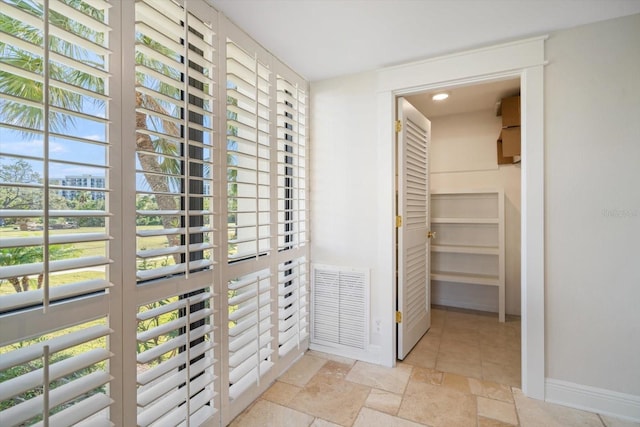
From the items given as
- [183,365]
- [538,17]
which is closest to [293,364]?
[183,365]

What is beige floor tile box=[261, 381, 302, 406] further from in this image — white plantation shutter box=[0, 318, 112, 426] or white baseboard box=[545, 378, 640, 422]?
white baseboard box=[545, 378, 640, 422]

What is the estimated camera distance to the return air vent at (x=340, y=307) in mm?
2459

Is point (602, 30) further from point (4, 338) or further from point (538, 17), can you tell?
point (4, 338)

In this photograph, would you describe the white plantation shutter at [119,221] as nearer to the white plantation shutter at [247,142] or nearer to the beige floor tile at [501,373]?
the white plantation shutter at [247,142]

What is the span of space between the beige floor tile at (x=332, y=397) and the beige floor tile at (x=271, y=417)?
6 centimetres

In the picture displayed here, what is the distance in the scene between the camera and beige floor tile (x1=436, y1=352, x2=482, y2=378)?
7.46 ft

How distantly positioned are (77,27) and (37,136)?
575 mm

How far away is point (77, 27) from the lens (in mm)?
1271

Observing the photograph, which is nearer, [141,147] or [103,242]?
[103,242]

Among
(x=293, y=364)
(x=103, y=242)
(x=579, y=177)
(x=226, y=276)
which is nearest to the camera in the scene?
(x=103, y=242)

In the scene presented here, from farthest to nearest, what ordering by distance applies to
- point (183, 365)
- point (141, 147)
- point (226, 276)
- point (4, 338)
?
point (226, 276)
point (183, 365)
point (141, 147)
point (4, 338)

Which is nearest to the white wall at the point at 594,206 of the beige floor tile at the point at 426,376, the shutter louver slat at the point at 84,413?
the beige floor tile at the point at 426,376

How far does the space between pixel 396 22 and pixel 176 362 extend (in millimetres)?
2137

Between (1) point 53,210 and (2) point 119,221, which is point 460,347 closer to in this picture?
(2) point 119,221
